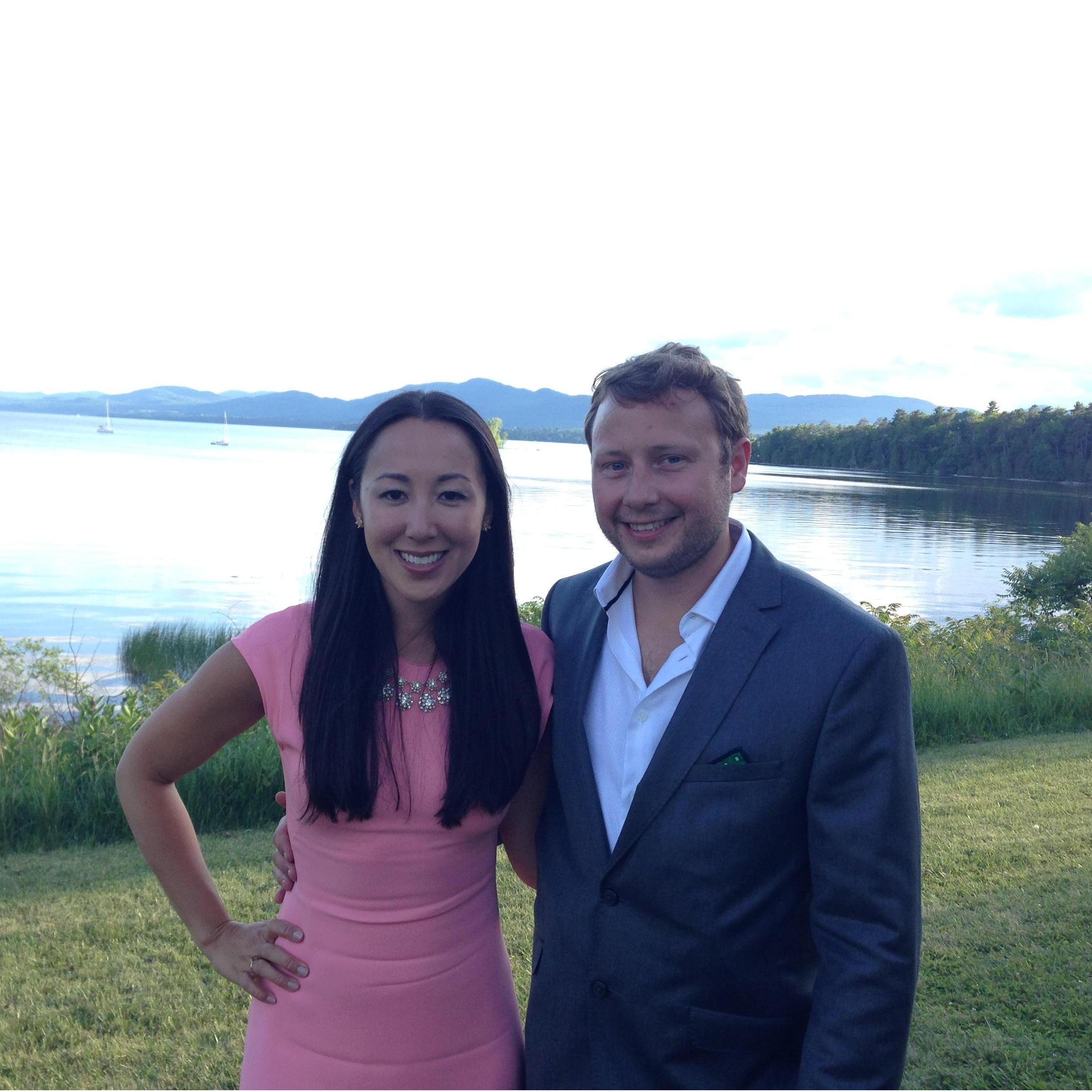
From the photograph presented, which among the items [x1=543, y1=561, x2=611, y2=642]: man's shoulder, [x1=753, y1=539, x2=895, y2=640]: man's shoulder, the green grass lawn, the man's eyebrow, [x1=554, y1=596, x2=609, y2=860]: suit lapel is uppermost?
the man's eyebrow

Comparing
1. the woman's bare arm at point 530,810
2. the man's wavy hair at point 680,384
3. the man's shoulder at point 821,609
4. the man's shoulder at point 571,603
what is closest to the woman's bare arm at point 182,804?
the woman's bare arm at point 530,810

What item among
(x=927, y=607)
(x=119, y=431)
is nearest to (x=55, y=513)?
(x=927, y=607)

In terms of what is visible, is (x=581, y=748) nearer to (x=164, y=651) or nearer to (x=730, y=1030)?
(x=730, y=1030)

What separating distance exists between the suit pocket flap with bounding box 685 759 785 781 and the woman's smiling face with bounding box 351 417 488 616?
0.73 metres

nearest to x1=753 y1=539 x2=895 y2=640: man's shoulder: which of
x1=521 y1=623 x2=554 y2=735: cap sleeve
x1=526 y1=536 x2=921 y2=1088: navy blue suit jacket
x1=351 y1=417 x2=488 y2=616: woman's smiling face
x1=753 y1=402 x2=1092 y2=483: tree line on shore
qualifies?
x1=526 y1=536 x2=921 y2=1088: navy blue suit jacket

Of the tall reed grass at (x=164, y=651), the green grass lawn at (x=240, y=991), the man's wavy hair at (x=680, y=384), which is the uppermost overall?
the man's wavy hair at (x=680, y=384)

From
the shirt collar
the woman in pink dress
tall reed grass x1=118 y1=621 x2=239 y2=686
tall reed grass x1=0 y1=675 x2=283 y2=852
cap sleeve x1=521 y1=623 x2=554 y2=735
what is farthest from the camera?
tall reed grass x1=118 y1=621 x2=239 y2=686

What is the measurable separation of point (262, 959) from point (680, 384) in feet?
5.42

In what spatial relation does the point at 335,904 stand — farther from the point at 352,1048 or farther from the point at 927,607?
the point at 927,607

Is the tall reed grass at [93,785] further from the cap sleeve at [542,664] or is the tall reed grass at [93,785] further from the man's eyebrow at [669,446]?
the man's eyebrow at [669,446]

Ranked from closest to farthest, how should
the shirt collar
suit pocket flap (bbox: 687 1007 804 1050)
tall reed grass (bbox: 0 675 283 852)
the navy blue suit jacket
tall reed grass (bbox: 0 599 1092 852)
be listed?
1. the navy blue suit jacket
2. suit pocket flap (bbox: 687 1007 804 1050)
3. the shirt collar
4. tall reed grass (bbox: 0 675 283 852)
5. tall reed grass (bbox: 0 599 1092 852)

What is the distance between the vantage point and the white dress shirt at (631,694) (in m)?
2.23

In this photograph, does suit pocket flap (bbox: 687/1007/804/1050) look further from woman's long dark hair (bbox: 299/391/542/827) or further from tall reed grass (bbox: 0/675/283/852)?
tall reed grass (bbox: 0/675/283/852)

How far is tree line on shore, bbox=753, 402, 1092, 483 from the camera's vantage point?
8106 centimetres
